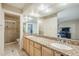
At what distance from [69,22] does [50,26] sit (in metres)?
0.41

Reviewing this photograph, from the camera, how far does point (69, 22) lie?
1669 millimetres

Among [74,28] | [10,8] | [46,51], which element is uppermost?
[10,8]

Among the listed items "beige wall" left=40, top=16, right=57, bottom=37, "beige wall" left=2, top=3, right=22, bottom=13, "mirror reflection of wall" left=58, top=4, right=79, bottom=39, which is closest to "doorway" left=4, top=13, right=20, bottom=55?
"beige wall" left=2, top=3, right=22, bottom=13

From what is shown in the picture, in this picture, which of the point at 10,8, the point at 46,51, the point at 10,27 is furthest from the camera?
the point at 10,27

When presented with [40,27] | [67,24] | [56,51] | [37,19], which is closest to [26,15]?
[37,19]

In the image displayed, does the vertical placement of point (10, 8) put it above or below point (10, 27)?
above

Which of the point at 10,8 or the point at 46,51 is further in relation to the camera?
the point at 10,8

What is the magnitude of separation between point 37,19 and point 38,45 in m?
0.60

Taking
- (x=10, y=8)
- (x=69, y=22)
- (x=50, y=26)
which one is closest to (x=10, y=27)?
(x=10, y=8)

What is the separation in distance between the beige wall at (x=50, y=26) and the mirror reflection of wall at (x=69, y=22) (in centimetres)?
11

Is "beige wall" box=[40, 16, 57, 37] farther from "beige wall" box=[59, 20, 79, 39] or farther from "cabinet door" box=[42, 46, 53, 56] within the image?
"cabinet door" box=[42, 46, 53, 56]

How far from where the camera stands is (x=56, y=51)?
1352 millimetres

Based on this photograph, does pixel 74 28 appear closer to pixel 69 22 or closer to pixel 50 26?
pixel 69 22

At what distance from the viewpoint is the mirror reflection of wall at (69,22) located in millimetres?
1598
